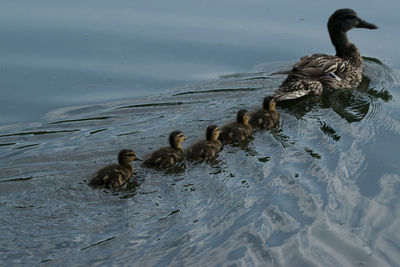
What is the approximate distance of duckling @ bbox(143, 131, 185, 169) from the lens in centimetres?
434

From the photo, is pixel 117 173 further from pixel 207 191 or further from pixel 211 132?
pixel 211 132

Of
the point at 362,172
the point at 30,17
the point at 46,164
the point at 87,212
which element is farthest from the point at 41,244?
the point at 30,17

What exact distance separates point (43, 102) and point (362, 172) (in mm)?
2853

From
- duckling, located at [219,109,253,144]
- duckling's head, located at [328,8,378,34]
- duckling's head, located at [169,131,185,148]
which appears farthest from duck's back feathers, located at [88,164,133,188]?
duckling's head, located at [328,8,378,34]

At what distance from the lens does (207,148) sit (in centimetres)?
448

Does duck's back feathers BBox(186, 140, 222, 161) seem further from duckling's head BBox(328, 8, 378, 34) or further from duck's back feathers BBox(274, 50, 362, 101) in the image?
duckling's head BBox(328, 8, 378, 34)

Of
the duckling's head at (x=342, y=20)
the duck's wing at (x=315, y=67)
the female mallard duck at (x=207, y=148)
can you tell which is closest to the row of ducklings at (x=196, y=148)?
the female mallard duck at (x=207, y=148)

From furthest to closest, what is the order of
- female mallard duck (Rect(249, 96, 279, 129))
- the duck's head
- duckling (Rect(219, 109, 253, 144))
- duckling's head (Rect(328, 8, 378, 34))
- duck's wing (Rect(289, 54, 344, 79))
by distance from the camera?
duckling's head (Rect(328, 8, 378, 34)) → duck's wing (Rect(289, 54, 344, 79)) → female mallard duck (Rect(249, 96, 279, 129)) → duckling (Rect(219, 109, 253, 144)) → the duck's head

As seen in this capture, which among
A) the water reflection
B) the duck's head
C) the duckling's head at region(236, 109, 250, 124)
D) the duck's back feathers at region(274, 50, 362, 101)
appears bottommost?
the water reflection

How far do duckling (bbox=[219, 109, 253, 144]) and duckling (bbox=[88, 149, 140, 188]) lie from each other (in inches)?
32.0

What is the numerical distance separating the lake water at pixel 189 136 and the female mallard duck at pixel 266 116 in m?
0.11

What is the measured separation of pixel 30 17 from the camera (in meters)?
7.28

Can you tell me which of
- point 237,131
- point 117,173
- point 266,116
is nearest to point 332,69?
point 266,116

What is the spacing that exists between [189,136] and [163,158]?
60 centimetres
